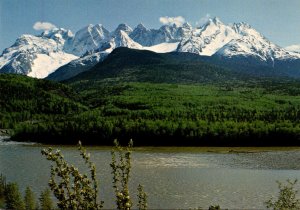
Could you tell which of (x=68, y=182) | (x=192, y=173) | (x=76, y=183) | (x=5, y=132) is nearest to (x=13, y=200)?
(x=76, y=183)

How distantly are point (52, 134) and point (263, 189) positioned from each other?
312ft

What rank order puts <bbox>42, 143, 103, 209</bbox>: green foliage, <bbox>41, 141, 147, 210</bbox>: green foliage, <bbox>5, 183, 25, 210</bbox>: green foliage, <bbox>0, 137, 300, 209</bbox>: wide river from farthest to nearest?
<bbox>0, 137, 300, 209</bbox>: wide river, <bbox>5, 183, 25, 210</bbox>: green foliage, <bbox>42, 143, 103, 209</bbox>: green foliage, <bbox>41, 141, 147, 210</bbox>: green foliage

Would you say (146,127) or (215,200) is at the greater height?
(146,127)

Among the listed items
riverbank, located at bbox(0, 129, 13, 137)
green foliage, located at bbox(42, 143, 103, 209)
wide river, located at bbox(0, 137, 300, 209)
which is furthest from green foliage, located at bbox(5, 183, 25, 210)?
riverbank, located at bbox(0, 129, 13, 137)

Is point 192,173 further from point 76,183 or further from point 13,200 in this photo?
point 76,183

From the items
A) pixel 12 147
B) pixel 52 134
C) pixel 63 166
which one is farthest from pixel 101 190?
pixel 52 134

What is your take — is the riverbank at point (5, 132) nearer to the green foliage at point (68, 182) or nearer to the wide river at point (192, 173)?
the wide river at point (192, 173)

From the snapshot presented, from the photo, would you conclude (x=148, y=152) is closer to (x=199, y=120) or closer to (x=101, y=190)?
(x=199, y=120)

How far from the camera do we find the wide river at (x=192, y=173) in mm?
59516

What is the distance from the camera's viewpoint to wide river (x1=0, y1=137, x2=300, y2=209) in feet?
195

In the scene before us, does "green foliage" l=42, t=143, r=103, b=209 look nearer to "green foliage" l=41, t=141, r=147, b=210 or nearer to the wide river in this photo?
"green foliage" l=41, t=141, r=147, b=210

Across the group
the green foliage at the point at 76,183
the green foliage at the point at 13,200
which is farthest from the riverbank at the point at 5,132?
the green foliage at the point at 76,183

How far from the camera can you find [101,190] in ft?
208

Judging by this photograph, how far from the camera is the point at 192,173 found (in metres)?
81.6
